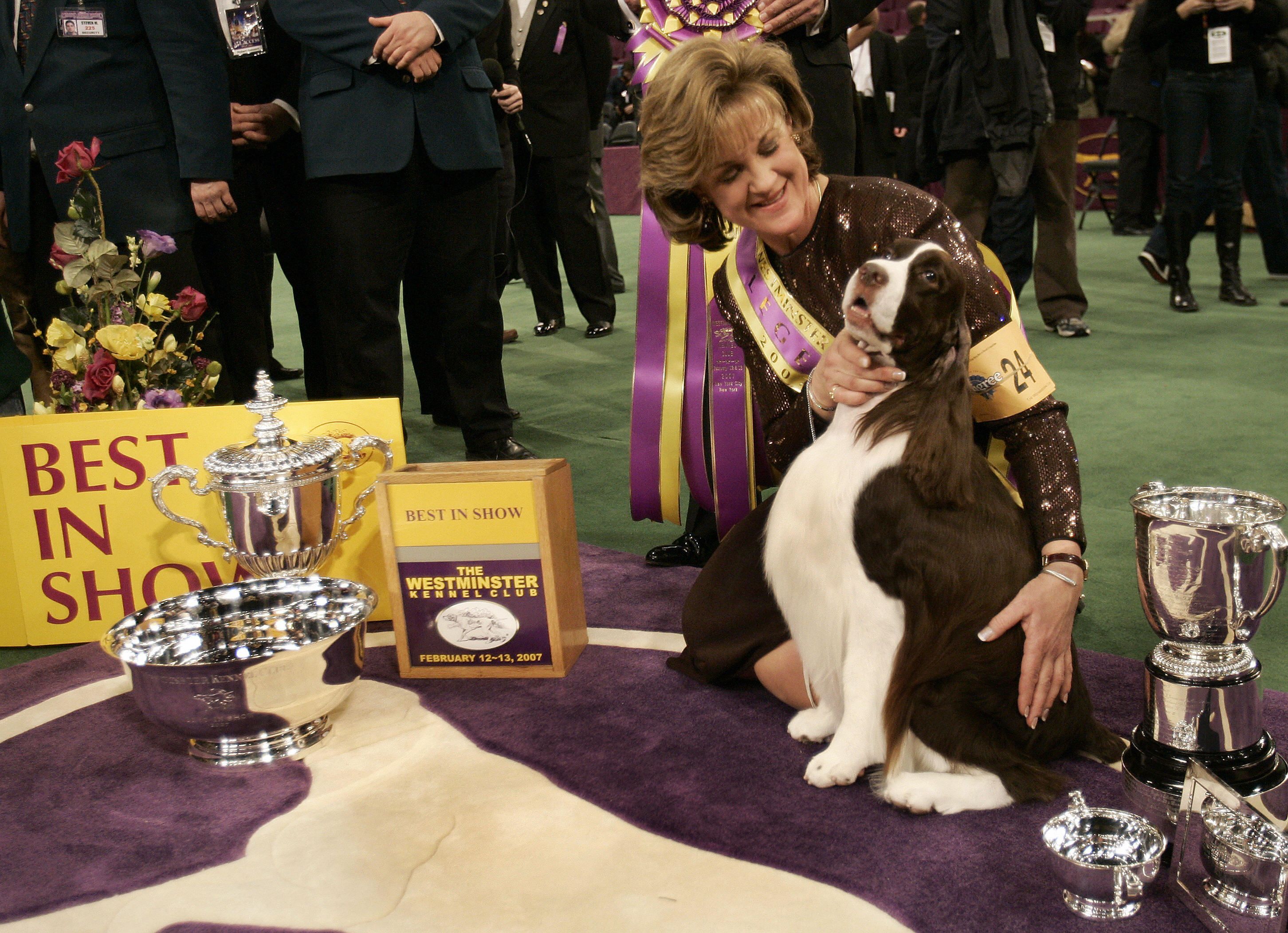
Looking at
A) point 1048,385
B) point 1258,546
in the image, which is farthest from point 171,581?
point 1258,546

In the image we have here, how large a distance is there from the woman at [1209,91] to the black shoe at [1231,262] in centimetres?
1

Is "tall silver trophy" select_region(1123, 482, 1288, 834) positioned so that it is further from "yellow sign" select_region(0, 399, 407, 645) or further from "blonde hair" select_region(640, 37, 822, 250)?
"yellow sign" select_region(0, 399, 407, 645)

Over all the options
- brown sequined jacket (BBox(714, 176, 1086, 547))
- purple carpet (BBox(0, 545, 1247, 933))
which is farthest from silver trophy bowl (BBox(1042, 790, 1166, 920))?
brown sequined jacket (BBox(714, 176, 1086, 547))

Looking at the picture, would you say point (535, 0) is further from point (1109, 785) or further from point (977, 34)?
point (1109, 785)

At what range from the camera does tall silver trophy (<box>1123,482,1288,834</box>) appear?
4.65ft

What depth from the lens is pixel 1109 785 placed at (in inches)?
66.5

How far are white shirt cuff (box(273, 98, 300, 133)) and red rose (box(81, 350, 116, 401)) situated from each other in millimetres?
1215

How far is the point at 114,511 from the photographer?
7.88 feet

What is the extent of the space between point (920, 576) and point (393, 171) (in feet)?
6.16

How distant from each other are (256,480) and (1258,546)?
1725mm

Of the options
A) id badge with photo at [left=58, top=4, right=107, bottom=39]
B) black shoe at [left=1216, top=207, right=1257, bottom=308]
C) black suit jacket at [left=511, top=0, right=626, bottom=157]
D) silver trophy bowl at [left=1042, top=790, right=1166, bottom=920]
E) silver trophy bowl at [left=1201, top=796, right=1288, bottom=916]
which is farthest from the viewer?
black shoe at [left=1216, top=207, right=1257, bottom=308]

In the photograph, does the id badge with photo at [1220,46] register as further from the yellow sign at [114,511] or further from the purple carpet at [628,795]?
the yellow sign at [114,511]

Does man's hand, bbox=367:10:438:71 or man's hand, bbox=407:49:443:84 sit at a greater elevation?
man's hand, bbox=367:10:438:71

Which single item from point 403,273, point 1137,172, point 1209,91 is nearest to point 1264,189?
point 1209,91
